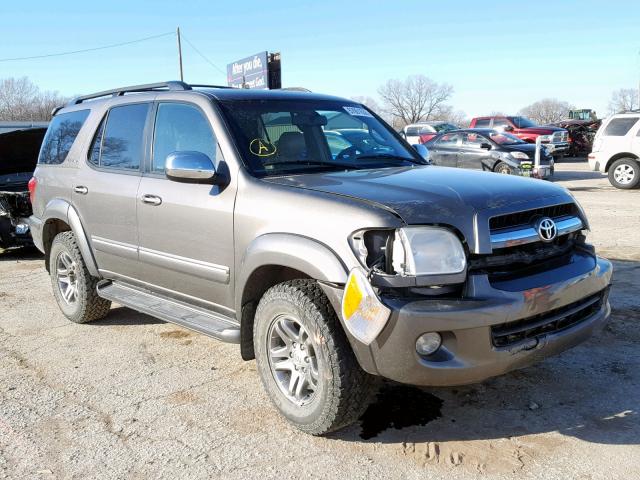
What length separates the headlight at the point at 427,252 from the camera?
2.80 metres

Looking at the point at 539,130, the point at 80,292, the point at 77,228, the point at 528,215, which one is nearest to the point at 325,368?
the point at 528,215

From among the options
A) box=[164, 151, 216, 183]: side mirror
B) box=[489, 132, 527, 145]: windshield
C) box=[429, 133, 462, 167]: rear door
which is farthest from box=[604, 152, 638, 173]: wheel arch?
box=[164, 151, 216, 183]: side mirror

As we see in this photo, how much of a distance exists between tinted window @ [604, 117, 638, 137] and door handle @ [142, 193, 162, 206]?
42.9 feet

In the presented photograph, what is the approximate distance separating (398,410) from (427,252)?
3.85 ft

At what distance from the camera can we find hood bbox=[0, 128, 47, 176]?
873 cm

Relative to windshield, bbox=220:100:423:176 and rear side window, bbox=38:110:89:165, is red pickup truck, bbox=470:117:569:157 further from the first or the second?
rear side window, bbox=38:110:89:165

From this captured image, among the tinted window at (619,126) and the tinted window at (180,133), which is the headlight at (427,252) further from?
the tinted window at (619,126)

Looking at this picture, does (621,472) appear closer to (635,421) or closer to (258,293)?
(635,421)

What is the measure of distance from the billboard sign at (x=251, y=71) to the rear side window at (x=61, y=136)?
2162 centimetres

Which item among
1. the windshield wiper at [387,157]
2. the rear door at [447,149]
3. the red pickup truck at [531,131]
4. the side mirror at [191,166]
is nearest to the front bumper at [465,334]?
the side mirror at [191,166]

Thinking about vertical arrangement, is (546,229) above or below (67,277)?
above

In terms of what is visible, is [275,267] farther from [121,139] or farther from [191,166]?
[121,139]

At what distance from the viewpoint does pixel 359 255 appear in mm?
2877

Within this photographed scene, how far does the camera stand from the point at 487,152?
50.4 feet
